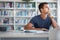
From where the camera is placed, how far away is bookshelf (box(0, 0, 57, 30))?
4938 millimetres

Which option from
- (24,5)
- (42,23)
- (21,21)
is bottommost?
(21,21)

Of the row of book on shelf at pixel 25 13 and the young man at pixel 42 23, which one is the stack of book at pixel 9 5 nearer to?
the row of book on shelf at pixel 25 13

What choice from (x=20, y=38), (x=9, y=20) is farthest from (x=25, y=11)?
(x=20, y=38)

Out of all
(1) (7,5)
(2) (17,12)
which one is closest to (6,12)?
(1) (7,5)

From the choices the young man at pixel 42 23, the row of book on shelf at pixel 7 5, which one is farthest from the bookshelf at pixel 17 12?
the young man at pixel 42 23

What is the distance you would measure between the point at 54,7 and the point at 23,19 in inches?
44.3

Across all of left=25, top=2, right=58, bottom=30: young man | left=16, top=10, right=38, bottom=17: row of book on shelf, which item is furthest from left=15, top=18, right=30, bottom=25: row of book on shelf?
left=25, top=2, right=58, bottom=30: young man

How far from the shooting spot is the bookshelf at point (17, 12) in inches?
194

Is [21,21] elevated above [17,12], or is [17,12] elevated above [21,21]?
[17,12]

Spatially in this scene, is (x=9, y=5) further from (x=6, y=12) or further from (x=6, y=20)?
(x=6, y=20)

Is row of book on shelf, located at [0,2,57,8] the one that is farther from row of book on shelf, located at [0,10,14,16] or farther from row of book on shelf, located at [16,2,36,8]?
row of book on shelf, located at [0,10,14,16]

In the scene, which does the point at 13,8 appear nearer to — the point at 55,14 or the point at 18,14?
the point at 18,14

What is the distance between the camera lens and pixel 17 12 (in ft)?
16.4

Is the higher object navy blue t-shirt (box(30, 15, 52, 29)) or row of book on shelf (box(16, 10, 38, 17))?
row of book on shelf (box(16, 10, 38, 17))
